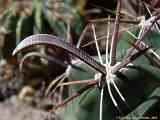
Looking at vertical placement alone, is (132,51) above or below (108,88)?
above

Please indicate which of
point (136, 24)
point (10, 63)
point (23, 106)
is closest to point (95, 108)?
point (136, 24)

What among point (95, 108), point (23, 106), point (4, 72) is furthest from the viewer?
point (4, 72)

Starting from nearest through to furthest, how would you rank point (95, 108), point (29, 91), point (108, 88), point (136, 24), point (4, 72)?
point (108, 88) → point (95, 108) → point (136, 24) → point (29, 91) → point (4, 72)

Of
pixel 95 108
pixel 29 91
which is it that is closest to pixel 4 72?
pixel 29 91

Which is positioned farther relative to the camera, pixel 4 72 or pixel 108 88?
pixel 4 72

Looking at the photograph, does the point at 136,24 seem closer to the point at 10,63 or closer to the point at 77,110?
the point at 77,110

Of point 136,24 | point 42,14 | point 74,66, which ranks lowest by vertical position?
point 74,66

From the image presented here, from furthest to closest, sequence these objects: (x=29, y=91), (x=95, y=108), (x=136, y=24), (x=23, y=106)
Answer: (x=29, y=91), (x=23, y=106), (x=136, y=24), (x=95, y=108)

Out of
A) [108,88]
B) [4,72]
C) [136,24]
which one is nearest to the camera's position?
[108,88]

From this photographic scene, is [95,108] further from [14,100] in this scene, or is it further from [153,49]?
[14,100]
